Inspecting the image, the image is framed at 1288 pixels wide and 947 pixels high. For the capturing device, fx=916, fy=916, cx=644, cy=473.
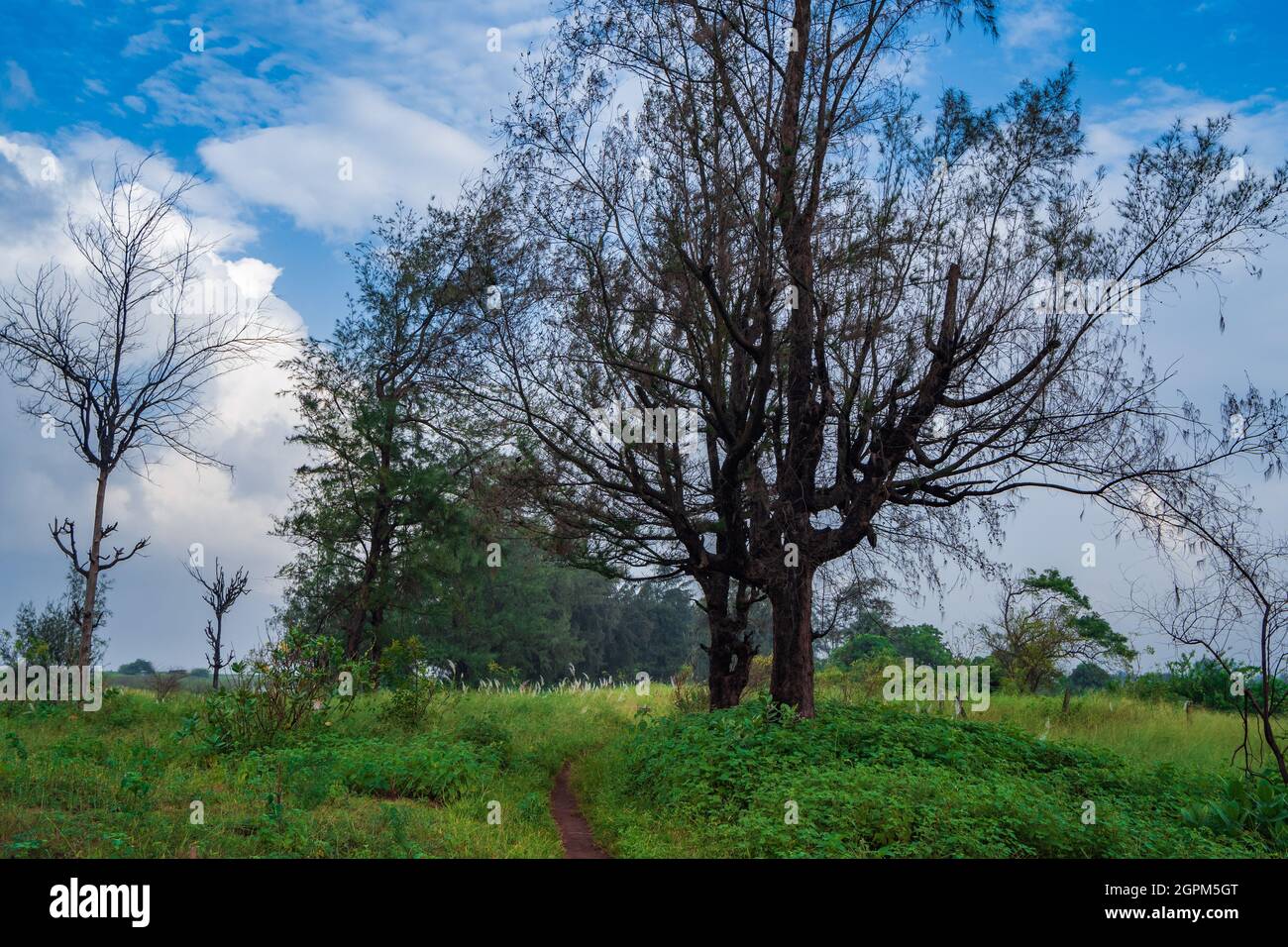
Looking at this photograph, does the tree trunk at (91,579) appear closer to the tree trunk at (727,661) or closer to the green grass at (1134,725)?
the tree trunk at (727,661)

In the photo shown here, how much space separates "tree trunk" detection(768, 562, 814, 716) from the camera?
1328cm

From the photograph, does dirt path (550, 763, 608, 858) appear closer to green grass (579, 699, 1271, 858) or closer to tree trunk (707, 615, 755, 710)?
green grass (579, 699, 1271, 858)

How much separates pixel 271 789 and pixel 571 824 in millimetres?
3397

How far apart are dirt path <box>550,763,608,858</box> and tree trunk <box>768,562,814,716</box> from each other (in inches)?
131

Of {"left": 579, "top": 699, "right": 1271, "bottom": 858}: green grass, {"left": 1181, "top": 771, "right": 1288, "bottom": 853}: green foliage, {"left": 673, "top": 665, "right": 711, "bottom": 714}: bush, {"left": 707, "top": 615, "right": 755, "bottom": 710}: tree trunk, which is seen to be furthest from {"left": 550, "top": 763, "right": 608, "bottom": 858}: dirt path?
{"left": 1181, "top": 771, "right": 1288, "bottom": 853}: green foliage

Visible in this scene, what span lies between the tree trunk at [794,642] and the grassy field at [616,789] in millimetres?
488

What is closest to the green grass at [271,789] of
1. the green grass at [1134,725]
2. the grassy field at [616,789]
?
the grassy field at [616,789]

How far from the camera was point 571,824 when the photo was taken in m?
10.7

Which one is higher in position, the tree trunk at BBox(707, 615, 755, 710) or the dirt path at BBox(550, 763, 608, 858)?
the tree trunk at BBox(707, 615, 755, 710)

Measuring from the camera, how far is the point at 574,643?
4331 cm
